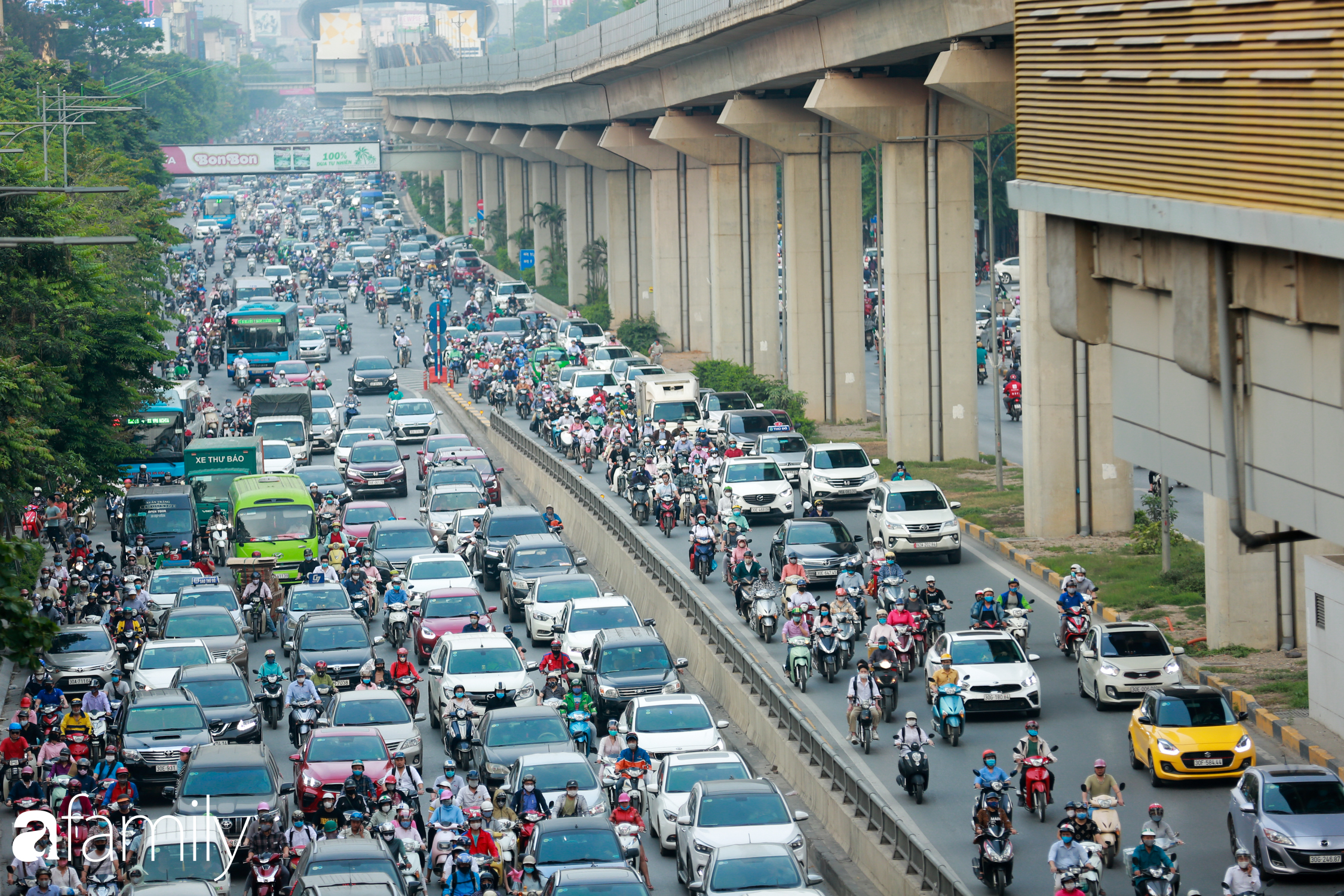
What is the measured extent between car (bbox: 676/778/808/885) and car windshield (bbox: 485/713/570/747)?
4.20m

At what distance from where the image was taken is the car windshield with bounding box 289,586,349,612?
112 feet

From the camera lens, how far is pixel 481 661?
2942 centimetres

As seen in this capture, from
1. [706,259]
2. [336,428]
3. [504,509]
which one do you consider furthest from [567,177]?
[504,509]

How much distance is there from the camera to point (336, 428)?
57625mm

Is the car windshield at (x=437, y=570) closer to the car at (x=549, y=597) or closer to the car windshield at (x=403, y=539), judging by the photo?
the car at (x=549, y=597)

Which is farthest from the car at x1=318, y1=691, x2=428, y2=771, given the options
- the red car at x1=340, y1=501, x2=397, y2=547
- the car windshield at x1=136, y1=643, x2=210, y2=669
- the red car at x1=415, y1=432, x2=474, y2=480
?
the red car at x1=415, y1=432, x2=474, y2=480

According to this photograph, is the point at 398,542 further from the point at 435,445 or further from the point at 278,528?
the point at 435,445

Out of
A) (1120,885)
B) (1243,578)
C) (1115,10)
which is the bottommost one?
(1120,885)

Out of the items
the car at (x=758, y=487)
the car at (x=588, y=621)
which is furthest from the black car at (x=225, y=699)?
the car at (x=758, y=487)

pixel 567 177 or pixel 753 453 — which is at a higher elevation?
pixel 567 177

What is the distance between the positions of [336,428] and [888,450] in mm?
17305

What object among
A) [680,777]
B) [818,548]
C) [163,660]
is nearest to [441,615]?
[163,660]

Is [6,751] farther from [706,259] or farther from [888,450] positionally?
[706,259]

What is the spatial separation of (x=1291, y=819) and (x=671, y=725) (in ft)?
28.0
